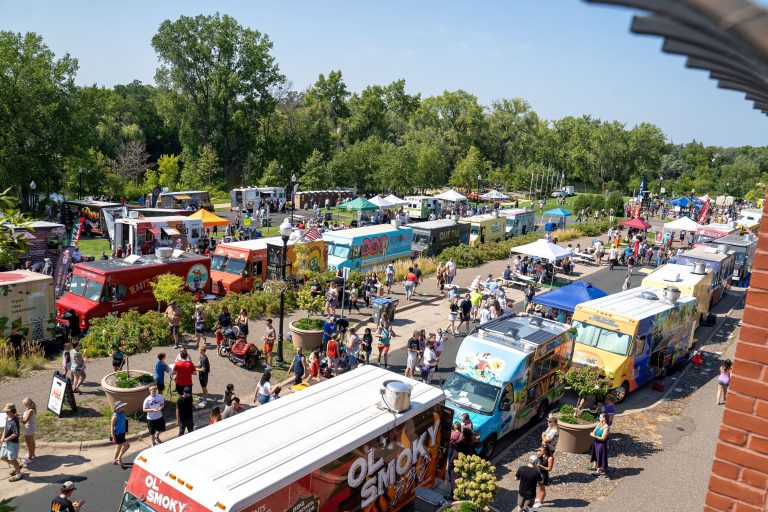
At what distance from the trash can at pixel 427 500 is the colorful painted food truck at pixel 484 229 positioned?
29808 millimetres

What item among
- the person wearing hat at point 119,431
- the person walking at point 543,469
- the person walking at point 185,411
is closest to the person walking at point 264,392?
the person walking at point 185,411

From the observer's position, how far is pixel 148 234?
32.4 meters

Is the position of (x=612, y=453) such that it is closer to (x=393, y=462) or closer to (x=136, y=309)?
(x=393, y=462)

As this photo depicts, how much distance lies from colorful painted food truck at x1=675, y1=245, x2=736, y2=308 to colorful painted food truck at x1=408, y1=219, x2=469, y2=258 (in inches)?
537

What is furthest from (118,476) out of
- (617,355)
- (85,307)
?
(617,355)

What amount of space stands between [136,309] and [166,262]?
230 centimetres

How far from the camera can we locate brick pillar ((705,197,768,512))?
2.86m

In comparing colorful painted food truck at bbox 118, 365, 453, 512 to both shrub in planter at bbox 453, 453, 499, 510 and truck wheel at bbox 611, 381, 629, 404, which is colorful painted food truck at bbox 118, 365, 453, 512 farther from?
truck wheel at bbox 611, 381, 629, 404

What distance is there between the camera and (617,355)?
1703cm

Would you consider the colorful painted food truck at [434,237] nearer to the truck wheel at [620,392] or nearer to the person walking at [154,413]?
the truck wheel at [620,392]

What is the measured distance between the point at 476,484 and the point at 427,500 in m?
0.97

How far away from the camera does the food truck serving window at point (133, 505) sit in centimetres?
775

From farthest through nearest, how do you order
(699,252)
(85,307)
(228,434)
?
1. (699,252)
2. (85,307)
3. (228,434)

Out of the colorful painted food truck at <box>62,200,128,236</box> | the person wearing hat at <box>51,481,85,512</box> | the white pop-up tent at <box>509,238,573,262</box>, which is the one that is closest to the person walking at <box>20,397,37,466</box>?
the person wearing hat at <box>51,481,85,512</box>
